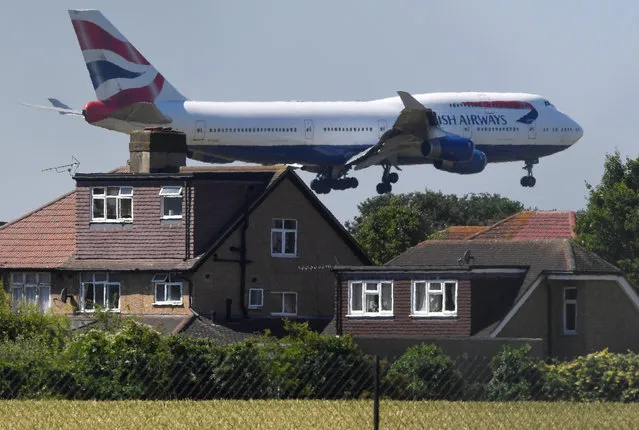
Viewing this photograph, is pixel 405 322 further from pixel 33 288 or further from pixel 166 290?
pixel 33 288

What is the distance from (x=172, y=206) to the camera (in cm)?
5709

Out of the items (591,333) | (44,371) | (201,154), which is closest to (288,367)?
(44,371)

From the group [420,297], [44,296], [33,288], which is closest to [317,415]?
[420,297]

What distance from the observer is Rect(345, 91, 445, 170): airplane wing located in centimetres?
8044

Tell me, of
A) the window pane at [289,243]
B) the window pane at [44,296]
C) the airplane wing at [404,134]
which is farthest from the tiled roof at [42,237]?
the airplane wing at [404,134]

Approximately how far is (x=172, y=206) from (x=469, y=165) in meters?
24.8

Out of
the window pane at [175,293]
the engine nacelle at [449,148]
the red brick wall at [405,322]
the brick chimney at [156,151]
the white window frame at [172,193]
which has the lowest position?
the red brick wall at [405,322]

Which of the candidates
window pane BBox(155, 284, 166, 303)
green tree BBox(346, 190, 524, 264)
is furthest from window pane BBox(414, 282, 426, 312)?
green tree BBox(346, 190, 524, 264)

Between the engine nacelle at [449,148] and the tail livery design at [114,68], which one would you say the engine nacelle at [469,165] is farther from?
the tail livery design at [114,68]

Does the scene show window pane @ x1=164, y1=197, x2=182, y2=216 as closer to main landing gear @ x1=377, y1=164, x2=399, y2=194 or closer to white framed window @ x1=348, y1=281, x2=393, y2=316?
white framed window @ x1=348, y1=281, x2=393, y2=316

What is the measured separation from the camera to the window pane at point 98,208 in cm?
5816

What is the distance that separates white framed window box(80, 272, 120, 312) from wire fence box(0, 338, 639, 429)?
18534 millimetres

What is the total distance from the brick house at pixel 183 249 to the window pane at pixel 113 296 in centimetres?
4

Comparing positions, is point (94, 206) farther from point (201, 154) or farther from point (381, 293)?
point (201, 154)
